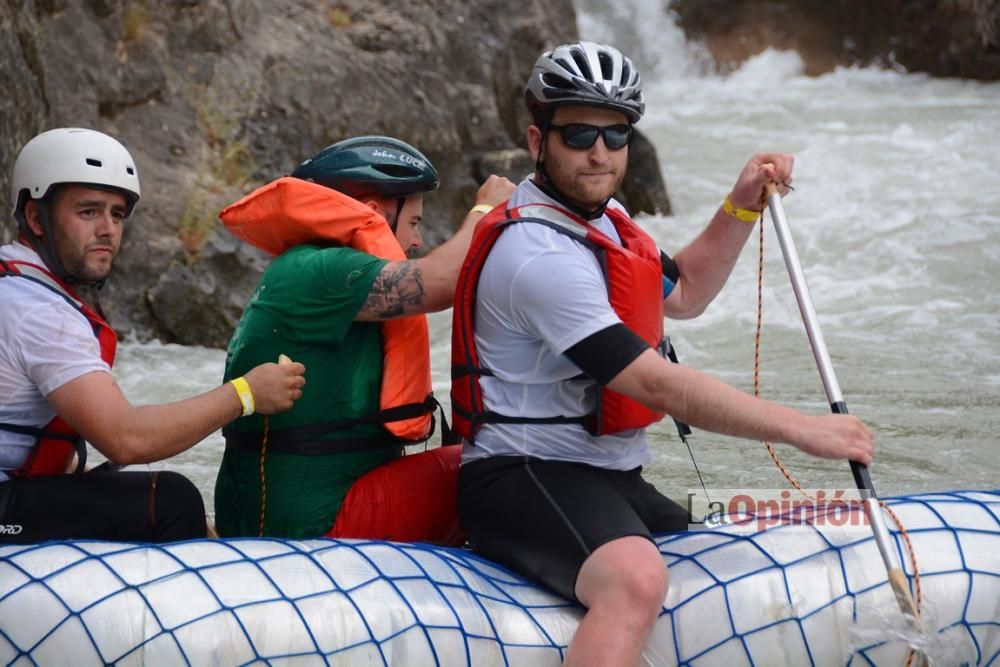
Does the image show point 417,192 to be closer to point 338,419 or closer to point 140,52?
point 338,419

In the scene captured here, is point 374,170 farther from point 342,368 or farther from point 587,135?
point 587,135

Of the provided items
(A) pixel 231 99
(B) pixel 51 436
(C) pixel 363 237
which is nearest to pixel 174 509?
(B) pixel 51 436

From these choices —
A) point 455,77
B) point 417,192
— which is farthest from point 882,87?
point 417,192

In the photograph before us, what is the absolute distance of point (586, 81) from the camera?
3098 millimetres

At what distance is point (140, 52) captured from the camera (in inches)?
314

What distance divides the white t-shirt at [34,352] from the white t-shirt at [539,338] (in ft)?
2.79

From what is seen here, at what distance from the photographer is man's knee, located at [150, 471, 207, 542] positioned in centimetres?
319

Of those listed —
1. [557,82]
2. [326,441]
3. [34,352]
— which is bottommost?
[326,441]

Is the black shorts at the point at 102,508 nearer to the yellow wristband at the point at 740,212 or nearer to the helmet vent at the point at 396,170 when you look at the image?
the helmet vent at the point at 396,170

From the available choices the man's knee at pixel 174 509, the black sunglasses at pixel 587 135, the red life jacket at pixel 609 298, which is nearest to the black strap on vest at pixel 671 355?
the red life jacket at pixel 609 298

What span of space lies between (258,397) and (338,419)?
0.90 ft

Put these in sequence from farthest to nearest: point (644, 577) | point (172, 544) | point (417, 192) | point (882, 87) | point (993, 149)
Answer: point (882, 87)
point (993, 149)
point (417, 192)
point (172, 544)
point (644, 577)

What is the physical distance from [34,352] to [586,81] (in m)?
1.34

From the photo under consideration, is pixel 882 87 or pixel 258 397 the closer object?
pixel 258 397
